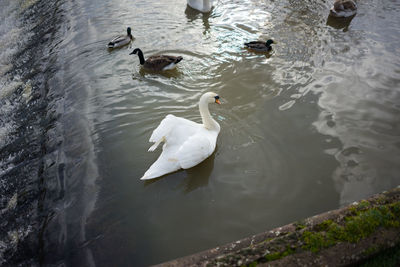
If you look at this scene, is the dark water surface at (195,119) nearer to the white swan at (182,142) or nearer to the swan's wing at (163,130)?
the white swan at (182,142)

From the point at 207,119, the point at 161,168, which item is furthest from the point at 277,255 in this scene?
the point at 207,119

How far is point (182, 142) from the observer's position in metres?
5.26

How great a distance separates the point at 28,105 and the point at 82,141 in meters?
2.60

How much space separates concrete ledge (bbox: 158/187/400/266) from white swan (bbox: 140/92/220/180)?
79.7 inches

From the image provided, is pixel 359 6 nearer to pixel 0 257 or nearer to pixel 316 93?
pixel 316 93

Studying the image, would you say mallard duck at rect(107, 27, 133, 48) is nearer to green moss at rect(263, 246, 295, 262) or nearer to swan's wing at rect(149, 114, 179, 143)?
swan's wing at rect(149, 114, 179, 143)

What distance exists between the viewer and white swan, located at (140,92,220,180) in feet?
16.1

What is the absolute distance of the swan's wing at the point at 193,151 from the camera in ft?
16.1

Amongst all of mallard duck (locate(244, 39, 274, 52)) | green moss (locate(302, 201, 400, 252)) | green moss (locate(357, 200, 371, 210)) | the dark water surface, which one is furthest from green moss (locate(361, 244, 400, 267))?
mallard duck (locate(244, 39, 274, 52))

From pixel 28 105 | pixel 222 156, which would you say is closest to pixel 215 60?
pixel 222 156

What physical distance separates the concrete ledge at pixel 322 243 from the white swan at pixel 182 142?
202cm

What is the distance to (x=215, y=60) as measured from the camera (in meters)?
8.23

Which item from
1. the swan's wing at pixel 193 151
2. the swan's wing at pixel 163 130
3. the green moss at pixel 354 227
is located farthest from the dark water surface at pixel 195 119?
the green moss at pixel 354 227

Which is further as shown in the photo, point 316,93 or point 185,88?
point 185,88
